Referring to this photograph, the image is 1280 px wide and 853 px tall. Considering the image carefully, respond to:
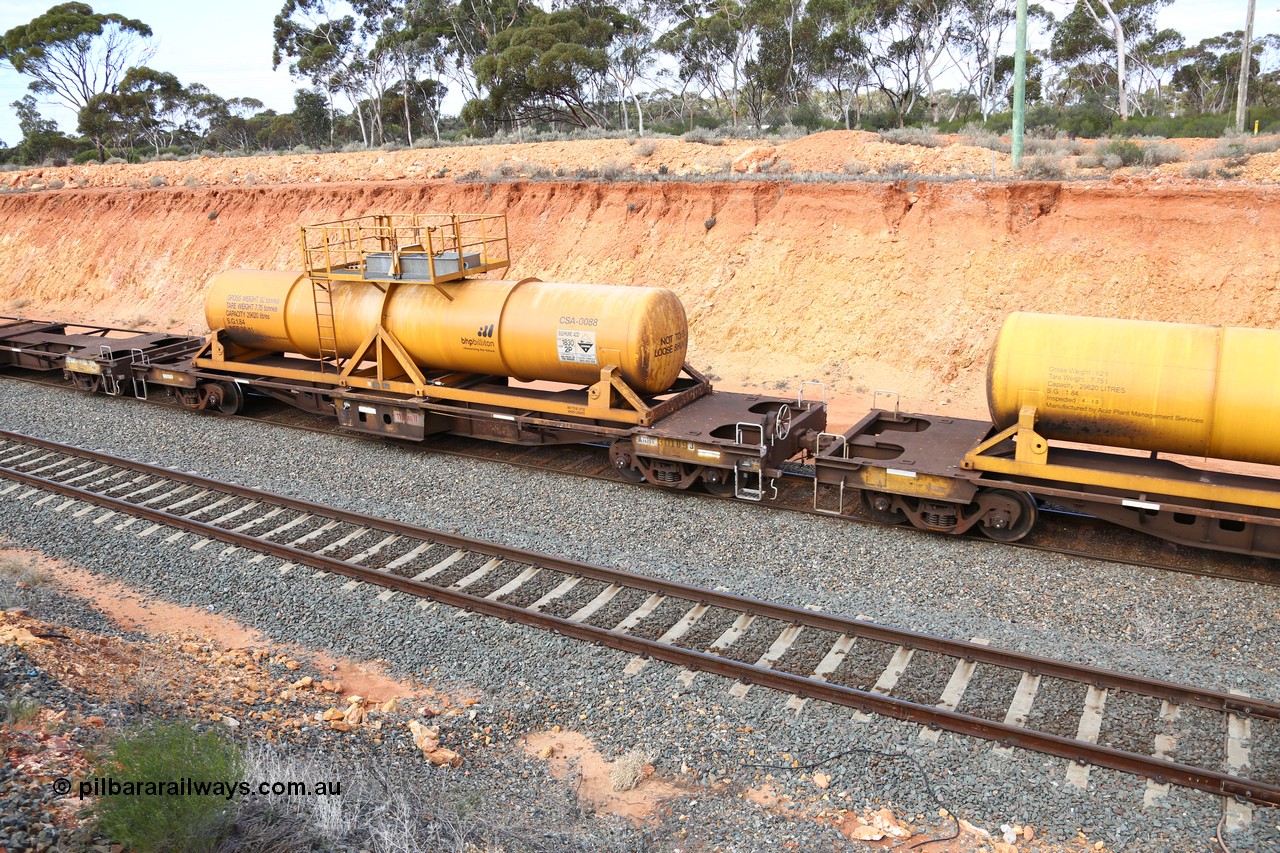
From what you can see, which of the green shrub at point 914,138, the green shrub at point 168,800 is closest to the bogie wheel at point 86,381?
the green shrub at point 168,800

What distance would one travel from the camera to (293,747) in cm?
716

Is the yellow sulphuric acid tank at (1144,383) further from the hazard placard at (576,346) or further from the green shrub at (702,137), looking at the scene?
the green shrub at (702,137)

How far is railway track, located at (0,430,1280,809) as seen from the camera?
23.3ft

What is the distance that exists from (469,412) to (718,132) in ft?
74.7

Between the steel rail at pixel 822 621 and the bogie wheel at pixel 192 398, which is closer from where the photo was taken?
the steel rail at pixel 822 621

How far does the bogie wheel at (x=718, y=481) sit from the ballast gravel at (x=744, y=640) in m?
0.24

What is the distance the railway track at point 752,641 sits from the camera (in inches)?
280

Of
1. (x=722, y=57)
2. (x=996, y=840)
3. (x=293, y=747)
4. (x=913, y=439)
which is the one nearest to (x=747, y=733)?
(x=996, y=840)

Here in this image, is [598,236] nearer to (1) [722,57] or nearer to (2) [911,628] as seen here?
(2) [911,628]

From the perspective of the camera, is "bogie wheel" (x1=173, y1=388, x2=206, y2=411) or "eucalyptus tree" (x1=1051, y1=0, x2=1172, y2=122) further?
"eucalyptus tree" (x1=1051, y1=0, x2=1172, y2=122)

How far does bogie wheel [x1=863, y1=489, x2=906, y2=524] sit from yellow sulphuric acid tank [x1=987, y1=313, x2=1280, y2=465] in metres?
1.69

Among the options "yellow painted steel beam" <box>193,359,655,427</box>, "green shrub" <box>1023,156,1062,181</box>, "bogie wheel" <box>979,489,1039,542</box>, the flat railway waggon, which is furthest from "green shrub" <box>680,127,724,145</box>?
"bogie wheel" <box>979,489,1039,542</box>

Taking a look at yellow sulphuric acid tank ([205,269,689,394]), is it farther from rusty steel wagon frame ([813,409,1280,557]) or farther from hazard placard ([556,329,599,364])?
rusty steel wagon frame ([813,409,1280,557])

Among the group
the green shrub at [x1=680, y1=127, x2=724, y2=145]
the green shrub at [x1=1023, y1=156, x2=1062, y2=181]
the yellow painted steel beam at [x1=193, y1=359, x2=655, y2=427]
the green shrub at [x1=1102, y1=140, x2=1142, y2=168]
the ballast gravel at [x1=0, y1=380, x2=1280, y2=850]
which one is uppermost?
the green shrub at [x1=680, y1=127, x2=724, y2=145]
